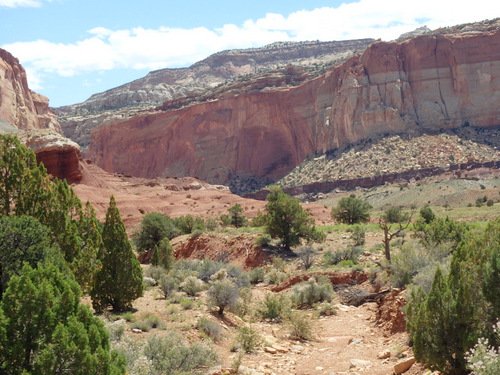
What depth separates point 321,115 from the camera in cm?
8744

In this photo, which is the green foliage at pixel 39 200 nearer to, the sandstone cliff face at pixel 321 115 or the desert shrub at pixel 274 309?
the desert shrub at pixel 274 309

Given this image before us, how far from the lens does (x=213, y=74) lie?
172500mm

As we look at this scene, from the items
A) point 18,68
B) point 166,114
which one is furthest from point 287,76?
point 18,68

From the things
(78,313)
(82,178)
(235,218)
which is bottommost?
(235,218)

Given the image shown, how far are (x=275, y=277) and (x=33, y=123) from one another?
70585 mm

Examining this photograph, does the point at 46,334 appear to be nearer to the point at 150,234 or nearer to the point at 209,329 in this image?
the point at 209,329

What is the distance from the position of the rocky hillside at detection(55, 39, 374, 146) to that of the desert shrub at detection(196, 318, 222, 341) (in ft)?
397

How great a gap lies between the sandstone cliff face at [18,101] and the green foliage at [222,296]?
214 ft

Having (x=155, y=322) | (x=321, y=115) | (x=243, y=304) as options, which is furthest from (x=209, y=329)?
(x=321, y=115)

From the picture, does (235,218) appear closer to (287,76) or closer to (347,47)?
(287,76)

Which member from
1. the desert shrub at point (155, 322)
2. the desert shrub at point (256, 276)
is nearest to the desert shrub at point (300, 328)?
the desert shrub at point (155, 322)

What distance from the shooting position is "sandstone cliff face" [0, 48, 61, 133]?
7566 centimetres

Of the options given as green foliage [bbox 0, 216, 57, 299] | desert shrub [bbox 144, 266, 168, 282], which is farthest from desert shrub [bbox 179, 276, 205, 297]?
green foliage [bbox 0, 216, 57, 299]

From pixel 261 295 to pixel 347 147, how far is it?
60.6 m
